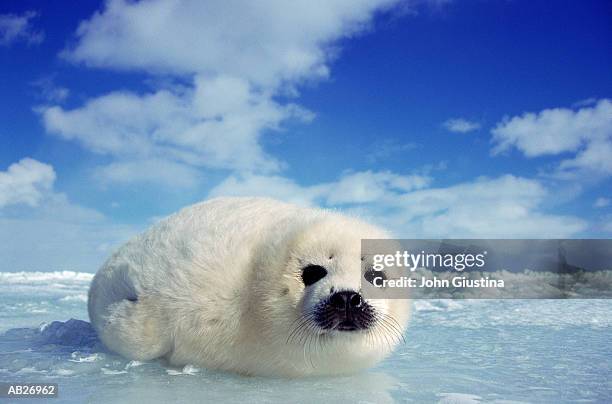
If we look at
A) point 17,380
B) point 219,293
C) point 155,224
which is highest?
point 155,224

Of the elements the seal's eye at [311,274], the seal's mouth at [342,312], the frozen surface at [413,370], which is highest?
the seal's eye at [311,274]

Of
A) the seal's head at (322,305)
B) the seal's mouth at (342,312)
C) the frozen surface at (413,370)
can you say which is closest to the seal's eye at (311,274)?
the seal's head at (322,305)

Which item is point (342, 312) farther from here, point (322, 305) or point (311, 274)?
point (311, 274)

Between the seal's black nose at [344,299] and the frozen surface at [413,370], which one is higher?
the seal's black nose at [344,299]

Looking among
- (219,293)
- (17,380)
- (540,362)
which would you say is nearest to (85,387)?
(17,380)

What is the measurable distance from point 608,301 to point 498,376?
5.55m

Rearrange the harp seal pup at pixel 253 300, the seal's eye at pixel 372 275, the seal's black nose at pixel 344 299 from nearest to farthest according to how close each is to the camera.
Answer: the seal's black nose at pixel 344 299 < the harp seal pup at pixel 253 300 < the seal's eye at pixel 372 275

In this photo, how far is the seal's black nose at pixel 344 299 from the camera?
321 cm

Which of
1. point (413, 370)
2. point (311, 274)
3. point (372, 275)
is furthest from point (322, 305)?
point (413, 370)

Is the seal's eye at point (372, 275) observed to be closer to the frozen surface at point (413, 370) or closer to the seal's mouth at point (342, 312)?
the seal's mouth at point (342, 312)

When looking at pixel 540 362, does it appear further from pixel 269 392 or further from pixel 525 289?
pixel 525 289

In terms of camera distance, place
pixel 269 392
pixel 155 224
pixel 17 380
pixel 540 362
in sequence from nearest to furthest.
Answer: pixel 269 392
pixel 17 380
pixel 540 362
pixel 155 224

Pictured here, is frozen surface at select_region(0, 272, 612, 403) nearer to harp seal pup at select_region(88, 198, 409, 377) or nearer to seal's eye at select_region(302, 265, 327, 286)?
harp seal pup at select_region(88, 198, 409, 377)

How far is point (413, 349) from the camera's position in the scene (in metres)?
4.96
